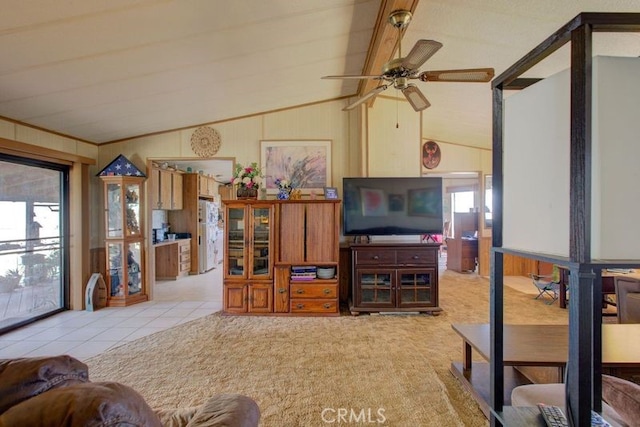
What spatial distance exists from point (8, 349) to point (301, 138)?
3933 mm

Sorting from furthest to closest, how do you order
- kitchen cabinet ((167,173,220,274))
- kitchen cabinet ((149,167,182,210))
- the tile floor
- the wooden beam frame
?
kitchen cabinet ((167,173,220,274)) < kitchen cabinet ((149,167,182,210)) < the tile floor < the wooden beam frame

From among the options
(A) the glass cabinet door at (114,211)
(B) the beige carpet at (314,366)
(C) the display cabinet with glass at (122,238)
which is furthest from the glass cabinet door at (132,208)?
(B) the beige carpet at (314,366)

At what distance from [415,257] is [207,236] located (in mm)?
4959

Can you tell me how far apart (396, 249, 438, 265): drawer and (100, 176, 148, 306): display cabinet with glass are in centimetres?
370

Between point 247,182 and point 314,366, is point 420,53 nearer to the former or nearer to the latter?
point 314,366

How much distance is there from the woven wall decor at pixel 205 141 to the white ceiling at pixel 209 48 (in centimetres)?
48

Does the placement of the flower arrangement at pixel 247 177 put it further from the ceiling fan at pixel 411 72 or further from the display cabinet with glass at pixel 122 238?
the ceiling fan at pixel 411 72

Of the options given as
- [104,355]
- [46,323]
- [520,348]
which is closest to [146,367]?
[104,355]

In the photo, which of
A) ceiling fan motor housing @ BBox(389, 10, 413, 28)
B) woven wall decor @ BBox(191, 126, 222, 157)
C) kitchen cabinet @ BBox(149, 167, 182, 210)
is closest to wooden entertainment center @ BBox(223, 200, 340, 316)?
woven wall decor @ BBox(191, 126, 222, 157)

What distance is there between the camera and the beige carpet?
6.95 feet

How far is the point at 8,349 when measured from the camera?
10.0 feet

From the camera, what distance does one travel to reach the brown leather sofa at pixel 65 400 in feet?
2.24

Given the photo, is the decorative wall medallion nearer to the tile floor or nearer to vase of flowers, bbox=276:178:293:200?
vase of flowers, bbox=276:178:293:200

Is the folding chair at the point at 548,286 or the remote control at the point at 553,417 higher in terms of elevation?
the remote control at the point at 553,417
